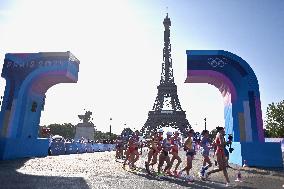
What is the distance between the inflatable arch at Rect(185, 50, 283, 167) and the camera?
1553 cm

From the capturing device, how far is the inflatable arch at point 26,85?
19.3 m

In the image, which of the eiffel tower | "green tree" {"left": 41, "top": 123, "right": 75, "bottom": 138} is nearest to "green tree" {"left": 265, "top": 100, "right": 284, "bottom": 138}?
the eiffel tower

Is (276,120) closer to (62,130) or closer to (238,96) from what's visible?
(238,96)

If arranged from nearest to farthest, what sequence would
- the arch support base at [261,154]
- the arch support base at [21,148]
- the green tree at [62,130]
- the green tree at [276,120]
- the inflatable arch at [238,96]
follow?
the arch support base at [261,154], the inflatable arch at [238,96], the arch support base at [21,148], the green tree at [276,120], the green tree at [62,130]

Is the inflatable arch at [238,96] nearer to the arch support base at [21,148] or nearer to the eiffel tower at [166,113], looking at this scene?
the arch support base at [21,148]

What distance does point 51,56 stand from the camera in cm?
2058

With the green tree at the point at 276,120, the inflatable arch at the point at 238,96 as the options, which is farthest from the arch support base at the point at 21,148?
the green tree at the point at 276,120

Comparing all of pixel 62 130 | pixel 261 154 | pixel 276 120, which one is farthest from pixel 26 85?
pixel 62 130

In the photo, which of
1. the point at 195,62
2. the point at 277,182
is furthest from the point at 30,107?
the point at 277,182

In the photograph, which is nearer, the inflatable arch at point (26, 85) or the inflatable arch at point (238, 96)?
the inflatable arch at point (238, 96)

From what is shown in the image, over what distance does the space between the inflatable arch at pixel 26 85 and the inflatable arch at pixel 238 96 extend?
8.85 m

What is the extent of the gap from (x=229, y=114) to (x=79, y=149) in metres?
22.4

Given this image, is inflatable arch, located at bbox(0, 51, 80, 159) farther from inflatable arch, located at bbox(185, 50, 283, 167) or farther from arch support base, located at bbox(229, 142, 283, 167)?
arch support base, located at bbox(229, 142, 283, 167)

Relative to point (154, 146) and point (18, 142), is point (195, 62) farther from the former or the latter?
point (18, 142)
